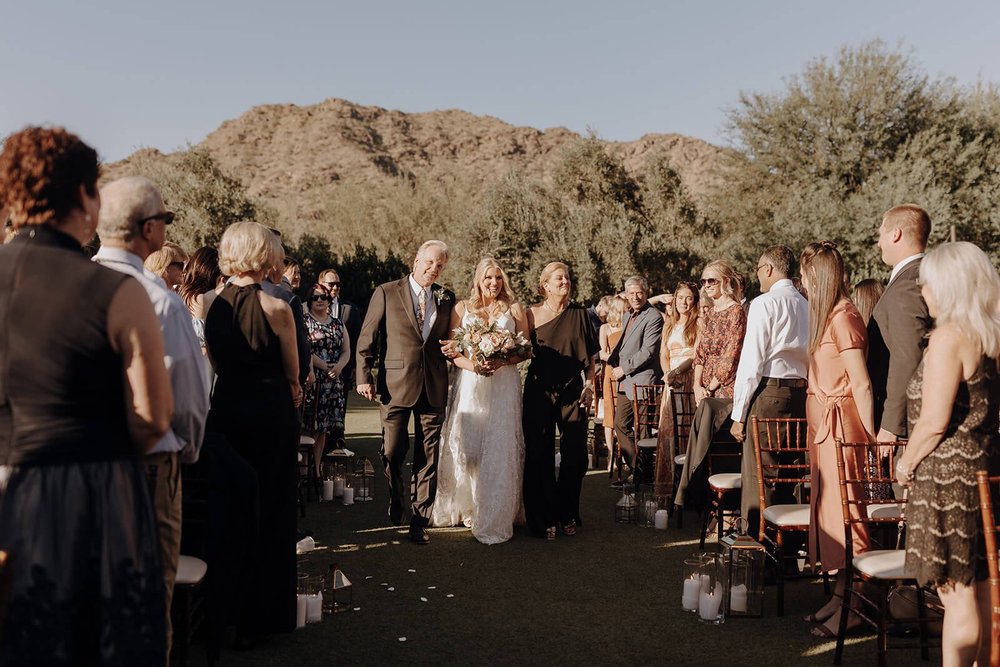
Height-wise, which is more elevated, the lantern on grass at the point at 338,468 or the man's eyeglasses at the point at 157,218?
the man's eyeglasses at the point at 157,218

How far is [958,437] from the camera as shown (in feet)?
12.1

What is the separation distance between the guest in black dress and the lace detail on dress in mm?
4687

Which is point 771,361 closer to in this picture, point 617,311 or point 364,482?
point 364,482

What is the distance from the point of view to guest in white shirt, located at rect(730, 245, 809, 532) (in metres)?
6.00

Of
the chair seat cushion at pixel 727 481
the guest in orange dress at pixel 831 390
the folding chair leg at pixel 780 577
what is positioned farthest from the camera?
the chair seat cushion at pixel 727 481

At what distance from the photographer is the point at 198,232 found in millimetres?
33062

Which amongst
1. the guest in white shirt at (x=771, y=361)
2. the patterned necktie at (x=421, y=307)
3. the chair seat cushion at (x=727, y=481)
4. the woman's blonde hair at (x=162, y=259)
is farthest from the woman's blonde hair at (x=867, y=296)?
the woman's blonde hair at (x=162, y=259)

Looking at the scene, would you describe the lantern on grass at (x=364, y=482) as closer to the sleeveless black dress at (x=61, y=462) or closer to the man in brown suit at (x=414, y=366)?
the man in brown suit at (x=414, y=366)

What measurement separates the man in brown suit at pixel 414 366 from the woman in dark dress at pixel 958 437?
423 cm

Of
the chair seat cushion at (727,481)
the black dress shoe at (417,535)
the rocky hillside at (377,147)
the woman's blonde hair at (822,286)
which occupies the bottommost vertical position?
the black dress shoe at (417,535)

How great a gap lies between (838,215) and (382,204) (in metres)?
27.1

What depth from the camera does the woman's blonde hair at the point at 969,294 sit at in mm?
3592

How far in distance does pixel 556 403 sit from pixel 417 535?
1.65 metres

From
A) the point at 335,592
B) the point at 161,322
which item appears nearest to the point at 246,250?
the point at 161,322
